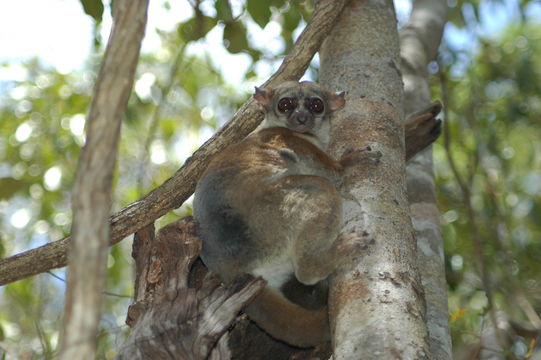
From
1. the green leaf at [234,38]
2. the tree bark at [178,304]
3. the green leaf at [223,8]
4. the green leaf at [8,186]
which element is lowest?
the tree bark at [178,304]

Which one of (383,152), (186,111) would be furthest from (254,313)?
(186,111)

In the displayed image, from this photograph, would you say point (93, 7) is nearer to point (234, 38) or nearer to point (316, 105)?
point (234, 38)

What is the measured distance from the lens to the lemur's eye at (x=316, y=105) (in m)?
4.86

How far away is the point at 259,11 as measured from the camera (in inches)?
198

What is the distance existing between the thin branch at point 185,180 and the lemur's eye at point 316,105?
8.6 inches

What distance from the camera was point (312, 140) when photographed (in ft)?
15.4

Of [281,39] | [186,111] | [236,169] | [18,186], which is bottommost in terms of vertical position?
[236,169]

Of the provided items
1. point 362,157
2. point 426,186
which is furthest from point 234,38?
point 362,157

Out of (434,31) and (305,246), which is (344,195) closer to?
(305,246)

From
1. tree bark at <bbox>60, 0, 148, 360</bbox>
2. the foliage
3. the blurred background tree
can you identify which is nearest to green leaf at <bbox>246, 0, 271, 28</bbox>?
the blurred background tree

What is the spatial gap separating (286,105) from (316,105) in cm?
28

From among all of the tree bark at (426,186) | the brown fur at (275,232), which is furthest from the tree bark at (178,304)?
the tree bark at (426,186)

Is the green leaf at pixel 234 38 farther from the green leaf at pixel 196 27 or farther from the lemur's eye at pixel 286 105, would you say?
the lemur's eye at pixel 286 105

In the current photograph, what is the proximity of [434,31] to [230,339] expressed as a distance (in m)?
4.11
